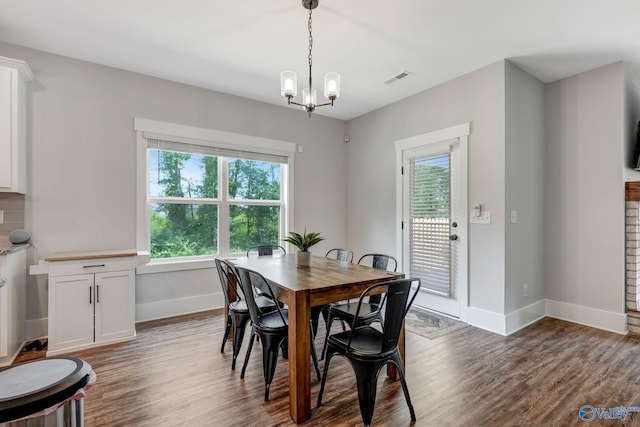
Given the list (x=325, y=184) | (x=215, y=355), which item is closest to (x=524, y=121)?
(x=325, y=184)

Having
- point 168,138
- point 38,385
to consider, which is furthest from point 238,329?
point 168,138

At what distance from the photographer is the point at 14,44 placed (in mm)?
3021

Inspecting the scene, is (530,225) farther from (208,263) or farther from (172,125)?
(172,125)

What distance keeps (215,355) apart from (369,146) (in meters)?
3.65

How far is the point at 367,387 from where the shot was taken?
1819 millimetres

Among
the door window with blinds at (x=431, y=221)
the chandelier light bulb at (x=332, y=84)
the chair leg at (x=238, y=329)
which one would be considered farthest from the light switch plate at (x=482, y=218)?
the chair leg at (x=238, y=329)

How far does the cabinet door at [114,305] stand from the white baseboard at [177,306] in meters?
0.52

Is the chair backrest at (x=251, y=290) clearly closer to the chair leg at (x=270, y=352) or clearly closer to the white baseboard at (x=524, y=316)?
the chair leg at (x=270, y=352)

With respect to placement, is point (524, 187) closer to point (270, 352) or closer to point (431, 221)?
point (431, 221)

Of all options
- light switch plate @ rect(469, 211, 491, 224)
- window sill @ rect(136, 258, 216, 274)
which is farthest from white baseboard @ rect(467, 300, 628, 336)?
window sill @ rect(136, 258, 216, 274)

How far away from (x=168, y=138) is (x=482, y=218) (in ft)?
12.4

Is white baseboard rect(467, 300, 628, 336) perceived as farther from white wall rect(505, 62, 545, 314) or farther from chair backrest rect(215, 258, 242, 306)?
chair backrest rect(215, 258, 242, 306)

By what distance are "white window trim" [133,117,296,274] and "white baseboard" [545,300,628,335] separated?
13.8ft

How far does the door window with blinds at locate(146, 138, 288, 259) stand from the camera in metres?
3.83
